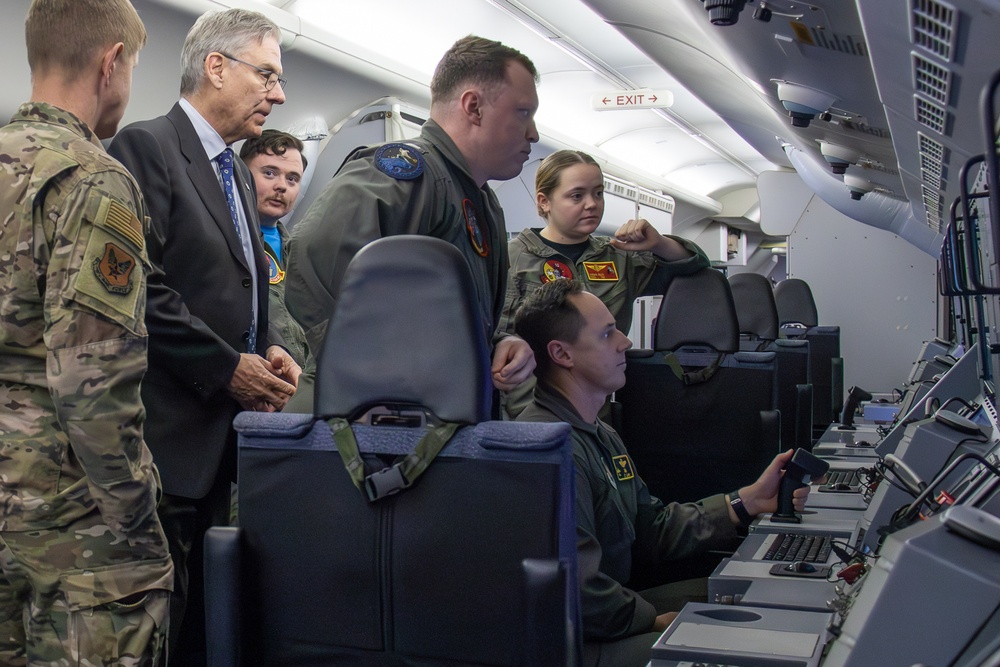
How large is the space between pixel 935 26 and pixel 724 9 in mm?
1140

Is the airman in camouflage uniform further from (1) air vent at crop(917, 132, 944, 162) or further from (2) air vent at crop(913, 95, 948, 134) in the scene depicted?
(1) air vent at crop(917, 132, 944, 162)

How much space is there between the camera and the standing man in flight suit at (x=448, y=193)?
235cm

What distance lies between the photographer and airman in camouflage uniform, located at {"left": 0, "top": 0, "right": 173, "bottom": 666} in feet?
5.80

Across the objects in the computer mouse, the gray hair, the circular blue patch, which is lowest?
the computer mouse

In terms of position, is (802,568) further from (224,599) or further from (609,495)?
(224,599)

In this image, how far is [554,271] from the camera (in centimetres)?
414

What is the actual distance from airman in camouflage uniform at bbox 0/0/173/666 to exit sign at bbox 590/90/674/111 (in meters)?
8.36

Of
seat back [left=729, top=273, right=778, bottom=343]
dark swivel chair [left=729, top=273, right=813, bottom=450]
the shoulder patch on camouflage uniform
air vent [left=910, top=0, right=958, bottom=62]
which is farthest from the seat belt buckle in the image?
seat back [left=729, top=273, right=778, bottom=343]

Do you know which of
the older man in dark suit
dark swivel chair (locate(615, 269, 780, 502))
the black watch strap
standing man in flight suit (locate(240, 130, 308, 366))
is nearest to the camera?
the older man in dark suit

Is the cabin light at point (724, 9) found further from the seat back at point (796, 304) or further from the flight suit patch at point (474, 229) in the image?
the seat back at point (796, 304)

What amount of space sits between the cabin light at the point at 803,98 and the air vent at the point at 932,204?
20.7 inches

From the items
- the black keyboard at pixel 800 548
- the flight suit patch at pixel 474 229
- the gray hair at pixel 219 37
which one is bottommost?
the black keyboard at pixel 800 548

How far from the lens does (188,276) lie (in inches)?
99.3

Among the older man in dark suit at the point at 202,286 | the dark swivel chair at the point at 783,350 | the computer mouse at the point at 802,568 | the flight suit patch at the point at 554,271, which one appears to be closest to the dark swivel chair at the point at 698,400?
the flight suit patch at the point at 554,271
